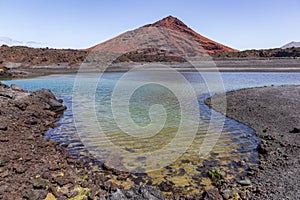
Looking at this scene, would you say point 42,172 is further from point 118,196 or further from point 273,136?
point 273,136

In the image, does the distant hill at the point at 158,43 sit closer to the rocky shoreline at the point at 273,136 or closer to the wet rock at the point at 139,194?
the rocky shoreline at the point at 273,136

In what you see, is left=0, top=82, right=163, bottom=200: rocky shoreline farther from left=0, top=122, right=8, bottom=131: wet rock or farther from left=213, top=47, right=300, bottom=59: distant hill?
left=213, top=47, right=300, bottom=59: distant hill

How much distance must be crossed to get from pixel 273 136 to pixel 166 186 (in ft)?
20.6

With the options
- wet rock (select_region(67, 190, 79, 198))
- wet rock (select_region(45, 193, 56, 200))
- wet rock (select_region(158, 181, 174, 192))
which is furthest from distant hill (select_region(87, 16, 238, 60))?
wet rock (select_region(45, 193, 56, 200))

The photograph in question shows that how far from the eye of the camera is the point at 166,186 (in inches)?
267

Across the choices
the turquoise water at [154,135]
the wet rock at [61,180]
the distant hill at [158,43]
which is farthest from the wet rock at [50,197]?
the distant hill at [158,43]

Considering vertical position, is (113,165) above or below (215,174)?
above

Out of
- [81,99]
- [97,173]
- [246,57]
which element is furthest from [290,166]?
[246,57]

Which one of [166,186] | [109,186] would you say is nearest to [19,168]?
[109,186]

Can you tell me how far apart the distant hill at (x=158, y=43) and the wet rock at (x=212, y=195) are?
34.5 m

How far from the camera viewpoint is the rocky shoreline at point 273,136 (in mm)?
6446

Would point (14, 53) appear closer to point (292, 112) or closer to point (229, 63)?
point (229, 63)

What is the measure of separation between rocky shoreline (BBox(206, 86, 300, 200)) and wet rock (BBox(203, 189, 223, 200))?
90cm

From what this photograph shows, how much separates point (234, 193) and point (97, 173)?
163 inches
